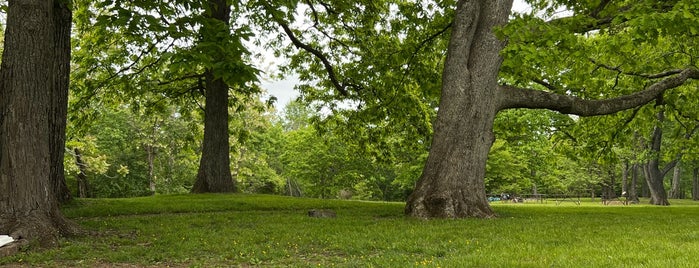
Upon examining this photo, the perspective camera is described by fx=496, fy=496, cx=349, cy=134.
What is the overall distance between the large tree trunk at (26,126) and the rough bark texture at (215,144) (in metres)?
11.8

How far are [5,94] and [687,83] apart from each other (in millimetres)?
21709

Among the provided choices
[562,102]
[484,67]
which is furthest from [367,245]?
[562,102]

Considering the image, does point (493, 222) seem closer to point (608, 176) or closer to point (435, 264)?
point (435, 264)

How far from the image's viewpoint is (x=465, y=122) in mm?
12984

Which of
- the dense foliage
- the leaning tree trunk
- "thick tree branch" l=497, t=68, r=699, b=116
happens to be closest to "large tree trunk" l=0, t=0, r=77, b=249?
the dense foliage

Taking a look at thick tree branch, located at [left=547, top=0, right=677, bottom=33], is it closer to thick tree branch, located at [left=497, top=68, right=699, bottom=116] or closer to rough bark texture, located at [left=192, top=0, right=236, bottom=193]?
thick tree branch, located at [left=497, top=68, right=699, bottom=116]

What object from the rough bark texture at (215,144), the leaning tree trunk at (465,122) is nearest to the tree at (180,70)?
the rough bark texture at (215,144)

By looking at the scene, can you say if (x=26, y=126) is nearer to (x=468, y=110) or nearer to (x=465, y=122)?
(x=465, y=122)

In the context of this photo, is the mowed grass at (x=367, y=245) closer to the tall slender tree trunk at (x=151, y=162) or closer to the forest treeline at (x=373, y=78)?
the forest treeline at (x=373, y=78)

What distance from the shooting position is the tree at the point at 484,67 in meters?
11.1

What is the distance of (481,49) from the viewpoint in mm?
13484

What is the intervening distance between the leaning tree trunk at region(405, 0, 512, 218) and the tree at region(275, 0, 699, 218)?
0.03m

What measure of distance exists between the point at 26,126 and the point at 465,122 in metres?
9.68

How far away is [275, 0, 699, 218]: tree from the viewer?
11.1m
